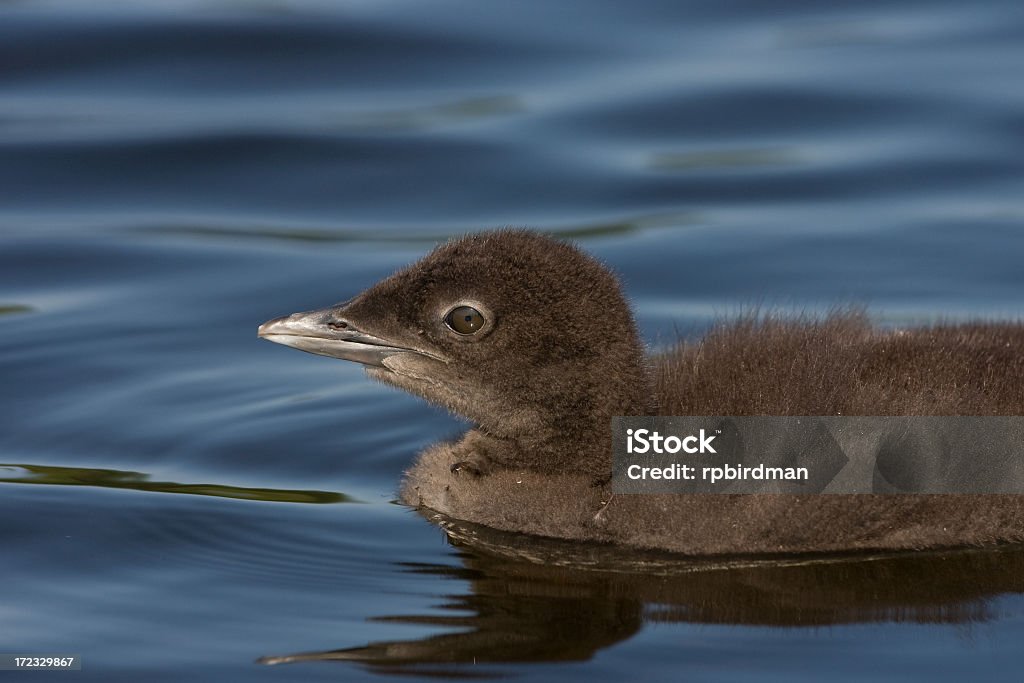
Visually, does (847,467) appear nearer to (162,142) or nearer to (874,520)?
(874,520)

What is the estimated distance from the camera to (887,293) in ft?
32.4

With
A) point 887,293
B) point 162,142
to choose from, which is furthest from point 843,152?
point 162,142

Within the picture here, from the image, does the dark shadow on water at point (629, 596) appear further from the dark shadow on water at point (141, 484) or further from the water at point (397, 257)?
the dark shadow on water at point (141, 484)

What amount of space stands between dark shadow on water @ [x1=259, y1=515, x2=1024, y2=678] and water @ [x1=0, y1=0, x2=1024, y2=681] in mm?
18

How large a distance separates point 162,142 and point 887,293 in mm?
4972

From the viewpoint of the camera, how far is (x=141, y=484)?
7645 millimetres

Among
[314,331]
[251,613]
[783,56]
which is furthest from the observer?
[783,56]

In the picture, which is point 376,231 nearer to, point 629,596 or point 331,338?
point 331,338

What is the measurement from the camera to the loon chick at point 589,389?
6.72 metres

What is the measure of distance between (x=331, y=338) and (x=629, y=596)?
5.33ft

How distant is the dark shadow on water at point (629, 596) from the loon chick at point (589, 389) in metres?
0.08

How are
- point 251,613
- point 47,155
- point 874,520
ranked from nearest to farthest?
point 251,613, point 874,520, point 47,155

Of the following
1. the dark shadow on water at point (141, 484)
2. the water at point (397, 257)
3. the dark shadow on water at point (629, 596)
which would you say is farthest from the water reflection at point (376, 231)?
the dark shadow on water at point (629, 596)

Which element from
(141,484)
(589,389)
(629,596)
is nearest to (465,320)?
(589,389)
